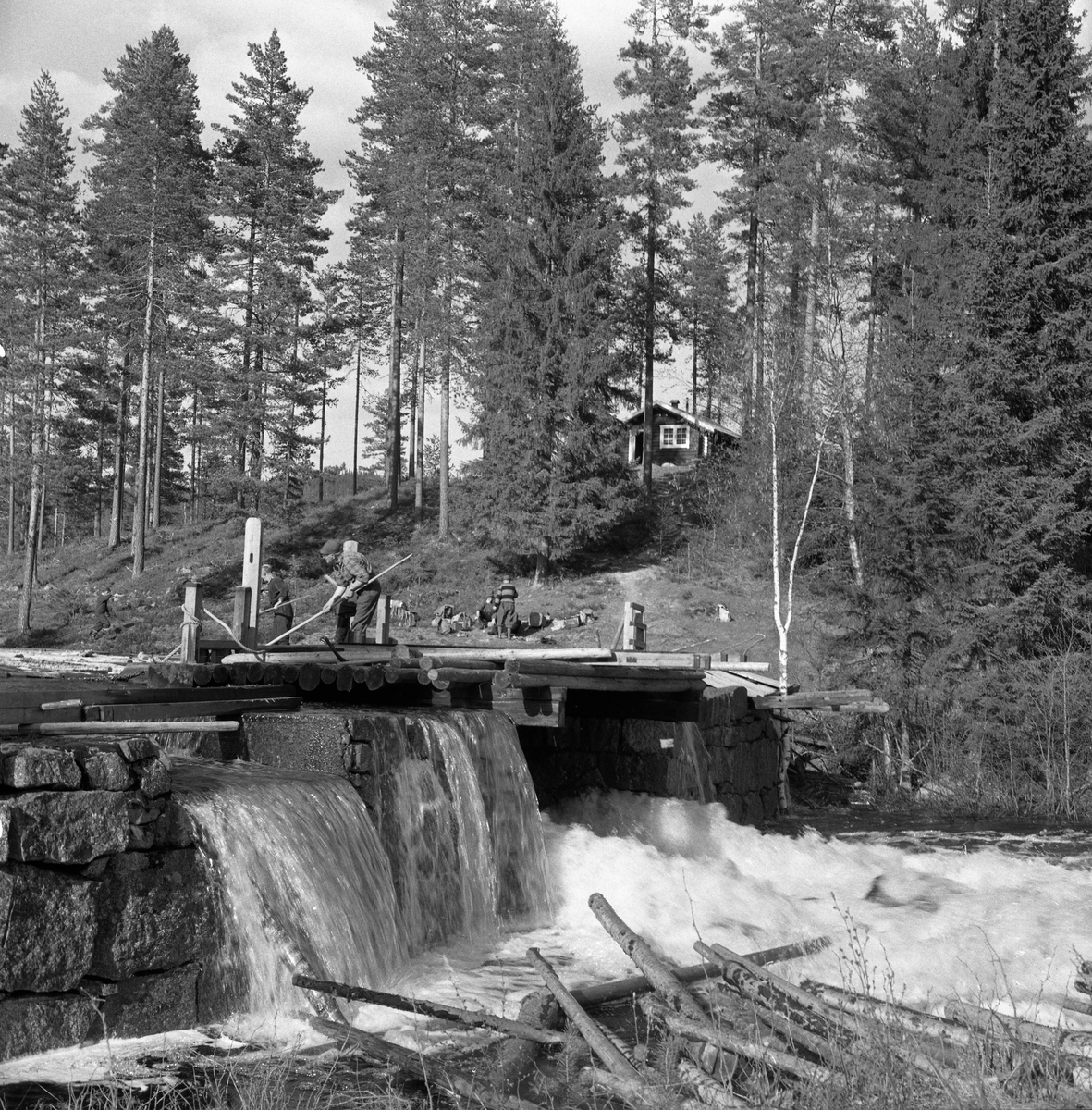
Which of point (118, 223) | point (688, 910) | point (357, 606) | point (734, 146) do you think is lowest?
point (688, 910)

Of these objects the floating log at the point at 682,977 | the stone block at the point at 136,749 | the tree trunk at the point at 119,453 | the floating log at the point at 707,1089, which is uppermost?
the tree trunk at the point at 119,453

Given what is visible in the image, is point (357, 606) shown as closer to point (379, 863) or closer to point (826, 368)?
point (379, 863)

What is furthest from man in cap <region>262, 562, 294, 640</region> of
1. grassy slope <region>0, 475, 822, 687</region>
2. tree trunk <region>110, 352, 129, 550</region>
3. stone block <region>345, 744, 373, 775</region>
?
tree trunk <region>110, 352, 129, 550</region>

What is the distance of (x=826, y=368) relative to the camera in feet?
83.4

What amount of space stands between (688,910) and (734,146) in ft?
110

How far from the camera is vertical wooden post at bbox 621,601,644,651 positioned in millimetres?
17078

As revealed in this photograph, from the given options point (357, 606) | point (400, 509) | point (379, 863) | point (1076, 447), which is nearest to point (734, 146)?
point (400, 509)

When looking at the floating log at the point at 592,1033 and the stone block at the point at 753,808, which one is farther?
the stone block at the point at 753,808

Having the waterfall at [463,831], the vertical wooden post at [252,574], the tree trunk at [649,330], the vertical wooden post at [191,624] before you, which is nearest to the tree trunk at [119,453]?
the tree trunk at [649,330]

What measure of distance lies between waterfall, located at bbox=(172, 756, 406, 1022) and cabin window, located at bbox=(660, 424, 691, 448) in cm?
3985

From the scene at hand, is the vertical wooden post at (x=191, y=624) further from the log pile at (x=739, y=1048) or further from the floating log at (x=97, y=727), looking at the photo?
the log pile at (x=739, y=1048)

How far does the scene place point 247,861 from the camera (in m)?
7.55

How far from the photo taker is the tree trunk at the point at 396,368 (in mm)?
40375

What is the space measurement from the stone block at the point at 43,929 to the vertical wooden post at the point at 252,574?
6.17m
